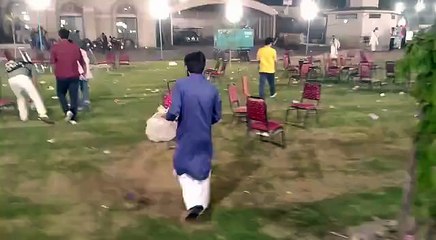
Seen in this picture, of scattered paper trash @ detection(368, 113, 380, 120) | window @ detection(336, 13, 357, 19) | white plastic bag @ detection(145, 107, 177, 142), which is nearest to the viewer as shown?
white plastic bag @ detection(145, 107, 177, 142)

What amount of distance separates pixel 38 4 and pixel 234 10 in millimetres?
8356

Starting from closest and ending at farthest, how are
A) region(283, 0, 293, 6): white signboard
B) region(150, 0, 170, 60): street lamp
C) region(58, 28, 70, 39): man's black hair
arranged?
region(58, 28, 70, 39): man's black hair → region(283, 0, 293, 6): white signboard → region(150, 0, 170, 60): street lamp

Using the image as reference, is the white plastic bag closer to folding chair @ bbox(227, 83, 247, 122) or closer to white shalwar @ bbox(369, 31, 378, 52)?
folding chair @ bbox(227, 83, 247, 122)

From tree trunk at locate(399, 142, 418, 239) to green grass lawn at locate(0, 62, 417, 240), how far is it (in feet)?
1.87

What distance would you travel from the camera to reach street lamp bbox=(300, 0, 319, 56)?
20.3 metres

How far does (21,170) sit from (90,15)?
1782 centimetres

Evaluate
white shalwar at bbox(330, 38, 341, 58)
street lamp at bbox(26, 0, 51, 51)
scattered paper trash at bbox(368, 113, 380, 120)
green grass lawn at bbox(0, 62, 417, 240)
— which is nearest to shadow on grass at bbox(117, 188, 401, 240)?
green grass lawn at bbox(0, 62, 417, 240)

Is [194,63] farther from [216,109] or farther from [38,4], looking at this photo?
[38,4]

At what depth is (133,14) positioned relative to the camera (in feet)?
76.5

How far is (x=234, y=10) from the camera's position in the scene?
2183 cm

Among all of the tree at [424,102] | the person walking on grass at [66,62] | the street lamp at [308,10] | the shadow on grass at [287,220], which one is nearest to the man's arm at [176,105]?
the shadow on grass at [287,220]

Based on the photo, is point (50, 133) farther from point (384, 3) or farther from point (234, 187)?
point (384, 3)

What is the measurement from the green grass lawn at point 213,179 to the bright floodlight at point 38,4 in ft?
40.8

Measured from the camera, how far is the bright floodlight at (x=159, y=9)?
2134 cm
